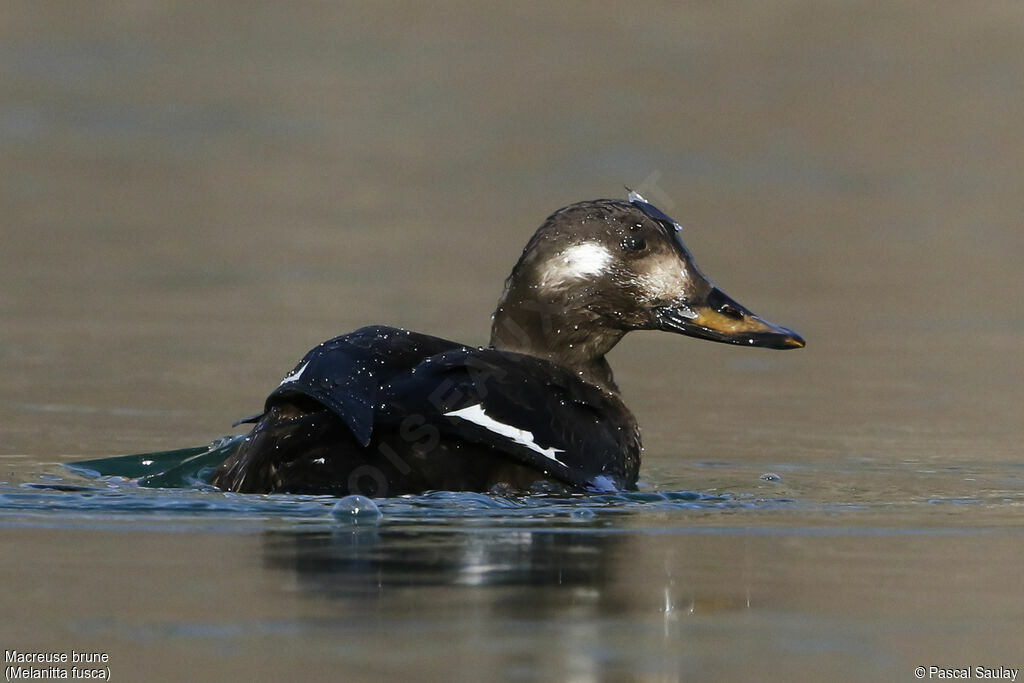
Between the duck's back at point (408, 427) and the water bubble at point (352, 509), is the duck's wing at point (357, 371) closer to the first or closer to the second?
the duck's back at point (408, 427)

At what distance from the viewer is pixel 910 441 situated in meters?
8.16

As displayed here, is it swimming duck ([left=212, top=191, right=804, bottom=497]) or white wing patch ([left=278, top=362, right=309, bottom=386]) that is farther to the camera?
white wing patch ([left=278, top=362, right=309, bottom=386])

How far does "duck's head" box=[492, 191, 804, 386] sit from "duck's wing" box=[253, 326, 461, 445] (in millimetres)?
724

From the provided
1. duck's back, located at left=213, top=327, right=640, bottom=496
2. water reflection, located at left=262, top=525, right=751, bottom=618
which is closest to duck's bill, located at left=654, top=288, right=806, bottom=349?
duck's back, located at left=213, top=327, right=640, bottom=496

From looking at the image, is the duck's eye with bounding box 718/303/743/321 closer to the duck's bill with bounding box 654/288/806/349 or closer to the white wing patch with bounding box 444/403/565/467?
the duck's bill with bounding box 654/288/806/349

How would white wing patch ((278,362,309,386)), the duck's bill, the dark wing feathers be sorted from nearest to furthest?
1. the dark wing feathers
2. white wing patch ((278,362,309,386))
3. the duck's bill

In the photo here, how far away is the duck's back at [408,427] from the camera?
5.76 metres

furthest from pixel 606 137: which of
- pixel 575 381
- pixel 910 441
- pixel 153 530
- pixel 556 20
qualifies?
pixel 153 530

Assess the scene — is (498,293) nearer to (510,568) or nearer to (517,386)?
(517,386)

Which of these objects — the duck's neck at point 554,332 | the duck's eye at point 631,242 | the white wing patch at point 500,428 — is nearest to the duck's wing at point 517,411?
the white wing patch at point 500,428

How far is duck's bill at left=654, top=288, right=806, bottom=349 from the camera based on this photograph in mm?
7086

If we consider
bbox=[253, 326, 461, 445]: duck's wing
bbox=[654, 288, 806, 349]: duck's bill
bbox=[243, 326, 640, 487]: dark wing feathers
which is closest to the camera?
bbox=[253, 326, 461, 445]: duck's wing

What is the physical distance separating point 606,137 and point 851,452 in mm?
8698

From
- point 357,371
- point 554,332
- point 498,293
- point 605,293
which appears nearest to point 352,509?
point 357,371
